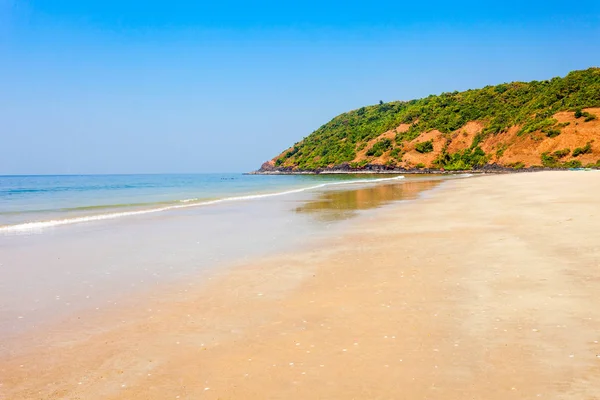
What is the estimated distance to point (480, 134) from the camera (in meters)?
97.0

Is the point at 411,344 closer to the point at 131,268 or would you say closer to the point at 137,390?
the point at 137,390

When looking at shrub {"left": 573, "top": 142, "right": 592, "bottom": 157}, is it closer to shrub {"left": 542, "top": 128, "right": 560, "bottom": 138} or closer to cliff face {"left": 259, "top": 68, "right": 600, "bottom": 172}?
cliff face {"left": 259, "top": 68, "right": 600, "bottom": 172}

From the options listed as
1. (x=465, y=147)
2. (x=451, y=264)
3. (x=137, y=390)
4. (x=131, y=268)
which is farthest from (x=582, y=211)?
(x=465, y=147)

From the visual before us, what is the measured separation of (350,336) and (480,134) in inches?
3960

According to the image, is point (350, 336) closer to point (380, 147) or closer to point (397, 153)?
point (397, 153)

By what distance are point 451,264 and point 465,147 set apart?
9542cm

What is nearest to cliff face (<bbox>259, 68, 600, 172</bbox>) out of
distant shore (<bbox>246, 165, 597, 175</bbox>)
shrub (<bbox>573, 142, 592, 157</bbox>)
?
shrub (<bbox>573, 142, 592, 157</bbox>)

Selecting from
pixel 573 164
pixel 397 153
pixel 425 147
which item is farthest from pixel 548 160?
pixel 397 153

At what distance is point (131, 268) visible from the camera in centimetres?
1012

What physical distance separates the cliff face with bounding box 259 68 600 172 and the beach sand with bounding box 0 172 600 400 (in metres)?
69.8

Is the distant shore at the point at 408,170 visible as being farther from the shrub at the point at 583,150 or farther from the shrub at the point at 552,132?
the shrub at the point at 552,132

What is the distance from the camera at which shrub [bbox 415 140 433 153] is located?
104 meters

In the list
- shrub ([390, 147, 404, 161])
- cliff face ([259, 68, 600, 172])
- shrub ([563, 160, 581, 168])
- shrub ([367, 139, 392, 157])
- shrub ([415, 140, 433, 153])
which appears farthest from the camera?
shrub ([367, 139, 392, 157])

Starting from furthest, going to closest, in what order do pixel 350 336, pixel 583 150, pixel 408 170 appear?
pixel 408 170, pixel 583 150, pixel 350 336
